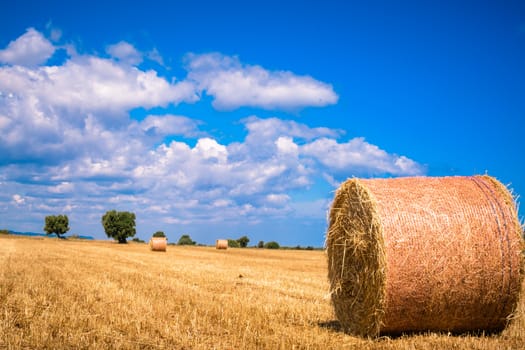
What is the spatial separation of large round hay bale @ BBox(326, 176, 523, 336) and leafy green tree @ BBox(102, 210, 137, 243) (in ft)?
219

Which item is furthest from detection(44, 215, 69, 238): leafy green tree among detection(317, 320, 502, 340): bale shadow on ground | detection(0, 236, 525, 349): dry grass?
detection(317, 320, 502, 340): bale shadow on ground

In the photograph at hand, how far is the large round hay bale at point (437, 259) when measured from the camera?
21.6 feet

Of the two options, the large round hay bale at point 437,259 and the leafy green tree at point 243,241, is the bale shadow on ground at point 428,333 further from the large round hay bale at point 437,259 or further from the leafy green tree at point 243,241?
the leafy green tree at point 243,241

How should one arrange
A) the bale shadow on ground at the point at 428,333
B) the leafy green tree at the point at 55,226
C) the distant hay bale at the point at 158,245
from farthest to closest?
the leafy green tree at the point at 55,226
the distant hay bale at the point at 158,245
the bale shadow on ground at the point at 428,333

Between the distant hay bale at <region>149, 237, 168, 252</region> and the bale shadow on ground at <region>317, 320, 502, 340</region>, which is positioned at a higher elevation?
the distant hay bale at <region>149, 237, 168, 252</region>

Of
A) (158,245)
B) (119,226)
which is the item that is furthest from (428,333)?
(119,226)

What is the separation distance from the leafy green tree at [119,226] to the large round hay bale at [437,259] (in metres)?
66.6

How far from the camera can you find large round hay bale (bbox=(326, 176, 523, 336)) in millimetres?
6570

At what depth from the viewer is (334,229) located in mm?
8281

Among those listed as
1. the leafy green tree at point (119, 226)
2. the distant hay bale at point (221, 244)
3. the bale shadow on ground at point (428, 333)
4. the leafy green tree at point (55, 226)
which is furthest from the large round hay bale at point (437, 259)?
the leafy green tree at point (55, 226)

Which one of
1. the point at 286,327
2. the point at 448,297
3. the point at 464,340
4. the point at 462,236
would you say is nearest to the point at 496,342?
the point at 464,340

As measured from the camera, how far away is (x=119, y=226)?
2761 inches

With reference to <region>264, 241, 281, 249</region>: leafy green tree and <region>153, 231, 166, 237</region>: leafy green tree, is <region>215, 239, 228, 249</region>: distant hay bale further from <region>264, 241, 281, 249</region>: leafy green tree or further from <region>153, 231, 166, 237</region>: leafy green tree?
<region>153, 231, 166, 237</region>: leafy green tree

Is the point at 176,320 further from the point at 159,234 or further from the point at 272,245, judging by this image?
the point at 159,234
